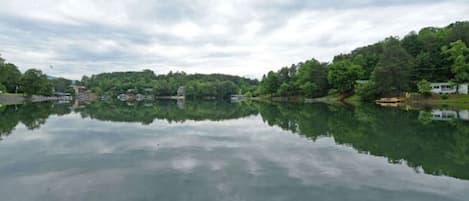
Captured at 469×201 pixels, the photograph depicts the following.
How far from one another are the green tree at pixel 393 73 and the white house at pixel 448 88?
4.36m

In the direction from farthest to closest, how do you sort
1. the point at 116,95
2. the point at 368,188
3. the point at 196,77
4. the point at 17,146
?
the point at 196,77, the point at 116,95, the point at 17,146, the point at 368,188

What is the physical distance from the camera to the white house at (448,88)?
5713 centimetres

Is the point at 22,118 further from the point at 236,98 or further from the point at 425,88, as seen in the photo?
the point at 236,98

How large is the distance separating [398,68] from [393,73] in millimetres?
1216

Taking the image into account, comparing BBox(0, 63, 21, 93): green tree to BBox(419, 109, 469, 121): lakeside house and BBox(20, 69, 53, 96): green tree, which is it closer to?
BBox(20, 69, 53, 96): green tree

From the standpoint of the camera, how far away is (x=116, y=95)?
567 ft

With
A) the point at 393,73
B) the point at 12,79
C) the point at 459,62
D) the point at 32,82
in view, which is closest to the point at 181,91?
the point at 32,82

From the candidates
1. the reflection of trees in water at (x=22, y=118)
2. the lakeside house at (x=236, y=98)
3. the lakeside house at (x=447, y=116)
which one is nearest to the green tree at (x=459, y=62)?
the lakeside house at (x=447, y=116)

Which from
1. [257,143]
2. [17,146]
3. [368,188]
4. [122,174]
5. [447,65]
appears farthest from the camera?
[447,65]

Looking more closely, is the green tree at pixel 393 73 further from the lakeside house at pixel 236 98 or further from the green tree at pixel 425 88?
the lakeside house at pixel 236 98

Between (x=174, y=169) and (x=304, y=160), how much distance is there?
159 inches

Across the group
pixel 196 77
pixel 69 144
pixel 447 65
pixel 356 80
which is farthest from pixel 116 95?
pixel 69 144

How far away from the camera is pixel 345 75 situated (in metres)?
74.6

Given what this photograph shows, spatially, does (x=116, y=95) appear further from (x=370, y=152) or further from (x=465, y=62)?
(x=370, y=152)
